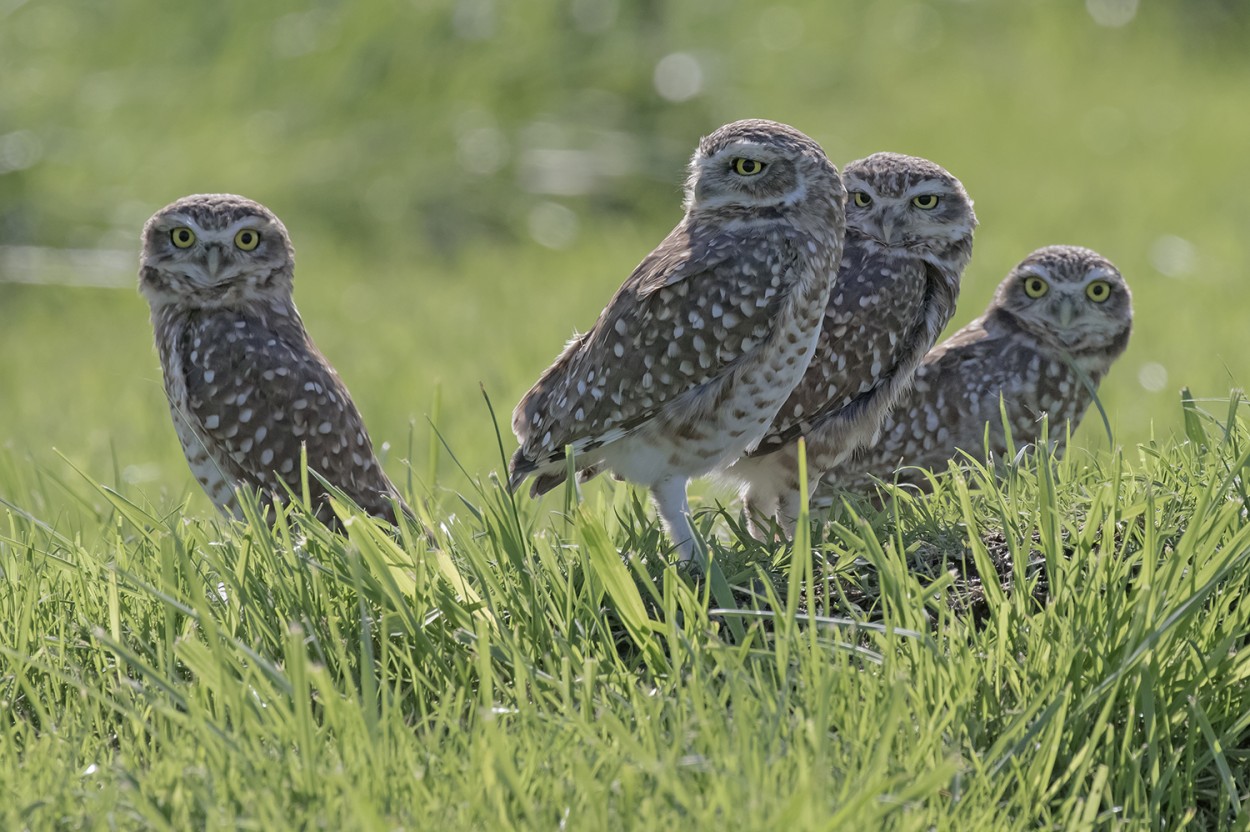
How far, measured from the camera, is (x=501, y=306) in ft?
36.9

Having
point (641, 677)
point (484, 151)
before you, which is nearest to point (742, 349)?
point (641, 677)

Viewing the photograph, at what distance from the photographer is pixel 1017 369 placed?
214 inches

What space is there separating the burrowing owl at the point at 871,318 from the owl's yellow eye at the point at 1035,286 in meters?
0.44

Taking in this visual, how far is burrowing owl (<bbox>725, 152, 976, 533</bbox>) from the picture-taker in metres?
4.98

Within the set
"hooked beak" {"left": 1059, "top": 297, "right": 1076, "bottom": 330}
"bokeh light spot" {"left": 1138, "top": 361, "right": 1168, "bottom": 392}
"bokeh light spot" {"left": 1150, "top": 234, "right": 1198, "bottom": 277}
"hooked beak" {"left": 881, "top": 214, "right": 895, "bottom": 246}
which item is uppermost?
"hooked beak" {"left": 881, "top": 214, "right": 895, "bottom": 246}

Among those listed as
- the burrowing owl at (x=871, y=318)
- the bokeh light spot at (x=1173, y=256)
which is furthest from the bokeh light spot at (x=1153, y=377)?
the burrowing owl at (x=871, y=318)

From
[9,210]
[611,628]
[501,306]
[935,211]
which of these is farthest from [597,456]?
[9,210]

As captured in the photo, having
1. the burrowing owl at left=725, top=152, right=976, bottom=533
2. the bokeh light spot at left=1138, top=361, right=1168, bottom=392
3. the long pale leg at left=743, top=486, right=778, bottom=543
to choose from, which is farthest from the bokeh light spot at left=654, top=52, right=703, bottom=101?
the long pale leg at left=743, top=486, right=778, bottom=543

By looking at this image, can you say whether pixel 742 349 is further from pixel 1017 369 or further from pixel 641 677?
pixel 1017 369

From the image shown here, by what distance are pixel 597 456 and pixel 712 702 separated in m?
1.70

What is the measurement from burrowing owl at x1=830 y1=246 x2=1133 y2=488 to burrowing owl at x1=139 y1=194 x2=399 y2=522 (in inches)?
65.6

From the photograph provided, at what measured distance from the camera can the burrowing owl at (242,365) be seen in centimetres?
509

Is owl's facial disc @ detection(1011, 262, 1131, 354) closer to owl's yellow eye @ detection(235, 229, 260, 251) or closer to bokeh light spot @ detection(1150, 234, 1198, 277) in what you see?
owl's yellow eye @ detection(235, 229, 260, 251)

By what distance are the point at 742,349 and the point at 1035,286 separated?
5.18ft
